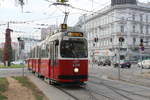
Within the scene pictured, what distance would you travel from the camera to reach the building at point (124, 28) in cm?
7831

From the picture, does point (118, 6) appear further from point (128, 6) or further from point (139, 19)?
point (139, 19)

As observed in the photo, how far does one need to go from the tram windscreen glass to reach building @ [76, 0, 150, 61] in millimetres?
59333

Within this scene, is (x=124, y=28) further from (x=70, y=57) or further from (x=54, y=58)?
(x=70, y=57)

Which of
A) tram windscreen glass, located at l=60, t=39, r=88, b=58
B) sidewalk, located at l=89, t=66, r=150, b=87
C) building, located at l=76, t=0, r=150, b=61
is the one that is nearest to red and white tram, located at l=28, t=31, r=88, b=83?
tram windscreen glass, located at l=60, t=39, r=88, b=58

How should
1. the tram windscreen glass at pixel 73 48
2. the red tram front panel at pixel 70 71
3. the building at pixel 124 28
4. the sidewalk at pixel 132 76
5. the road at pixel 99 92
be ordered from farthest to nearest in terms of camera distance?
1. the building at pixel 124 28
2. the sidewalk at pixel 132 76
3. the tram windscreen glass at pixel 73 48
4. the red tram front panel at pixel 70 71
5. the road at pixel 99 92

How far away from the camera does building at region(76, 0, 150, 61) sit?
7831 centimetres

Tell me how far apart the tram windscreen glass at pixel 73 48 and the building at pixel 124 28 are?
2336 inches

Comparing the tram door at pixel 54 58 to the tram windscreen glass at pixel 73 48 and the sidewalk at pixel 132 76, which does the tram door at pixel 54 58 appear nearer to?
the tram windscreen glass at pixel 73 48

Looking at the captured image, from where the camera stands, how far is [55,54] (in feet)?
57.0

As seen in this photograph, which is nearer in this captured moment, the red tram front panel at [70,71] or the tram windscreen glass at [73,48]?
the red tram front panel at [70,71]

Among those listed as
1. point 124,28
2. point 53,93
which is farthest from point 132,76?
point 124,28

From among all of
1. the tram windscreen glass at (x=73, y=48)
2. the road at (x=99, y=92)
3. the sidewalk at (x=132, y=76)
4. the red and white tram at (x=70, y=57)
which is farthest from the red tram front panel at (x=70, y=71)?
the sidewalk at (x=132, y=76)

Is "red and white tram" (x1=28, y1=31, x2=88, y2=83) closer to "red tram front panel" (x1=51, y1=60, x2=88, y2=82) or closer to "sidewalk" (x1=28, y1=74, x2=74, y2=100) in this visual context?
"red tram front panel" (x1=51, y1=60, x2=88, y2=82)

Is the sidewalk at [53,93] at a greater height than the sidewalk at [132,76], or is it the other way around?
the sidewalk at [53,93]
